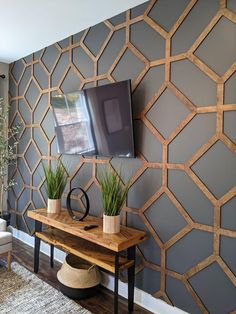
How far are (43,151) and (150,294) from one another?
215cm

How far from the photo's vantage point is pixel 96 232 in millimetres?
2127

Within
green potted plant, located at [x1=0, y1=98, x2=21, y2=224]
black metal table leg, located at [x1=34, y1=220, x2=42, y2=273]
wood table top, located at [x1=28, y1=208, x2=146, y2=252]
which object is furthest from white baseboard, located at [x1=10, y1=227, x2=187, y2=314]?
green potted plant, located at [x1=0, y1=98, x2=21, y2=224]

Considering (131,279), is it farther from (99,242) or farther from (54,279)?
(54,279)

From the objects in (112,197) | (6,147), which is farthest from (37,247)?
(6,147)

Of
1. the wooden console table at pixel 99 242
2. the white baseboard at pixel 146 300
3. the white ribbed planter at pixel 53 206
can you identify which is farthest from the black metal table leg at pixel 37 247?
the white baseboard at pixel 146 300

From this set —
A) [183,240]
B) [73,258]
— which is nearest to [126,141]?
[183,240]

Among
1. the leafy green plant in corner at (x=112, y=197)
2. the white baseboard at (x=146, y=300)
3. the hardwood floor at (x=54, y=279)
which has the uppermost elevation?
the leafy green plant in corner at (x=112, y=197)

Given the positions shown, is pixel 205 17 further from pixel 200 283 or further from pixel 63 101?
pixel 200 283

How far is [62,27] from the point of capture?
2797mm

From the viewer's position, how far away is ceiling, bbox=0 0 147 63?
2316mm

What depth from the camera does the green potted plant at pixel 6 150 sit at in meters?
3.62

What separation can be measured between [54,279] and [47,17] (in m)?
2.71

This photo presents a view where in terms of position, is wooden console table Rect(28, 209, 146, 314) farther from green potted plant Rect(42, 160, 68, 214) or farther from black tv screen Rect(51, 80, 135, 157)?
black tv screen Rect(51, 80, 135, 157)

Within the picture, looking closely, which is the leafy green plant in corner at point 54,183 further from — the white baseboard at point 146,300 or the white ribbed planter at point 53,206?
the white baseboard at point 146,300
